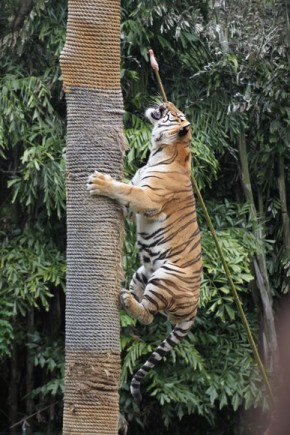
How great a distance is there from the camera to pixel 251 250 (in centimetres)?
599

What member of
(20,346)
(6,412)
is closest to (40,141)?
(20,346)

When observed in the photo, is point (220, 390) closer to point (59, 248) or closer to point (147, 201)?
point (59, 248)

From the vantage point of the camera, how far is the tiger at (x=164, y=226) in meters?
3.07

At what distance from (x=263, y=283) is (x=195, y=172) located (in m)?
0.99

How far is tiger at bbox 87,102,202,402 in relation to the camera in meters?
3.07

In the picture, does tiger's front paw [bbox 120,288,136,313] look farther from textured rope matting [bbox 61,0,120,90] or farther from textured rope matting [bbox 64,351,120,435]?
textured rope matting [bbox 61,0,120,90]

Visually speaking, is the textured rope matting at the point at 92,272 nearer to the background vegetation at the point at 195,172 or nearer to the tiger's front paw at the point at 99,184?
the tiger's front paw at the point at 99,184

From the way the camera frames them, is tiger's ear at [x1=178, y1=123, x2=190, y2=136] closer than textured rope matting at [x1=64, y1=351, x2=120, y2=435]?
No

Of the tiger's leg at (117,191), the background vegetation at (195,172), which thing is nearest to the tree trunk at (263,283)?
the background vegetation at (195,172)

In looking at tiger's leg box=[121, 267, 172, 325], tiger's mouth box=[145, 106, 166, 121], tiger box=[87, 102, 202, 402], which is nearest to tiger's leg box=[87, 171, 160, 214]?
tiger box=[87, 102, 202, 402]

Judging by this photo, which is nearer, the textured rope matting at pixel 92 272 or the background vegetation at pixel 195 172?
the textured rope matting at pixel 92 272

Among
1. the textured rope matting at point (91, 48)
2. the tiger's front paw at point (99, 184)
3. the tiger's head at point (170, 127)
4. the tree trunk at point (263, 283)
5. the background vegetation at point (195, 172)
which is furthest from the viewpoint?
the tree trunk at point (263, 283)

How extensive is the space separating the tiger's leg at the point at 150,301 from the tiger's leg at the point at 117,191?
243 mm

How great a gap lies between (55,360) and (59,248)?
2.41ft
